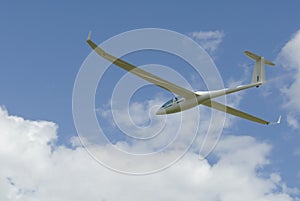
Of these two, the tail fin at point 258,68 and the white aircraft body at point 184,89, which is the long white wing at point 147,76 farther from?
the tail fin at point 258,68

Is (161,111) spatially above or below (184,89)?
above

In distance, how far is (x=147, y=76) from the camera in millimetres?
49656

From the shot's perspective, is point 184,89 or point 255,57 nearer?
point 184,89

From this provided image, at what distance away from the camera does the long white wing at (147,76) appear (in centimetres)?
4500

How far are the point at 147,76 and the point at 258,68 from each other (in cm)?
1224

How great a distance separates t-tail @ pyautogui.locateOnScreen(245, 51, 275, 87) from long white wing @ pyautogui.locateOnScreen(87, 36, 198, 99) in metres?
6.84

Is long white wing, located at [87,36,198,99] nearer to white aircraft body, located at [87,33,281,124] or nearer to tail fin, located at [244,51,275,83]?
white aircraft body, located at [87,33,281,124]

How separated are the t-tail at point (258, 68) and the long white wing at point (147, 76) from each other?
6.84 m

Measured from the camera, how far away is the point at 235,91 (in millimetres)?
48406

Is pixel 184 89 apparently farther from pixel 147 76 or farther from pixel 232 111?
pixel 232 111

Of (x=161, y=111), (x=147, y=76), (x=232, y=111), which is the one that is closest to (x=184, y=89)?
(x=147, y=76)

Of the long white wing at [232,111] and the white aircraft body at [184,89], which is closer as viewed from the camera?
the white aircraft body at [184,89]

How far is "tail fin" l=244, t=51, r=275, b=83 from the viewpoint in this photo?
51.7 m

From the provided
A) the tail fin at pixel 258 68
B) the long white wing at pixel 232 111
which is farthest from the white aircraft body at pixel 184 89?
the long white wing at pixel 232 111
